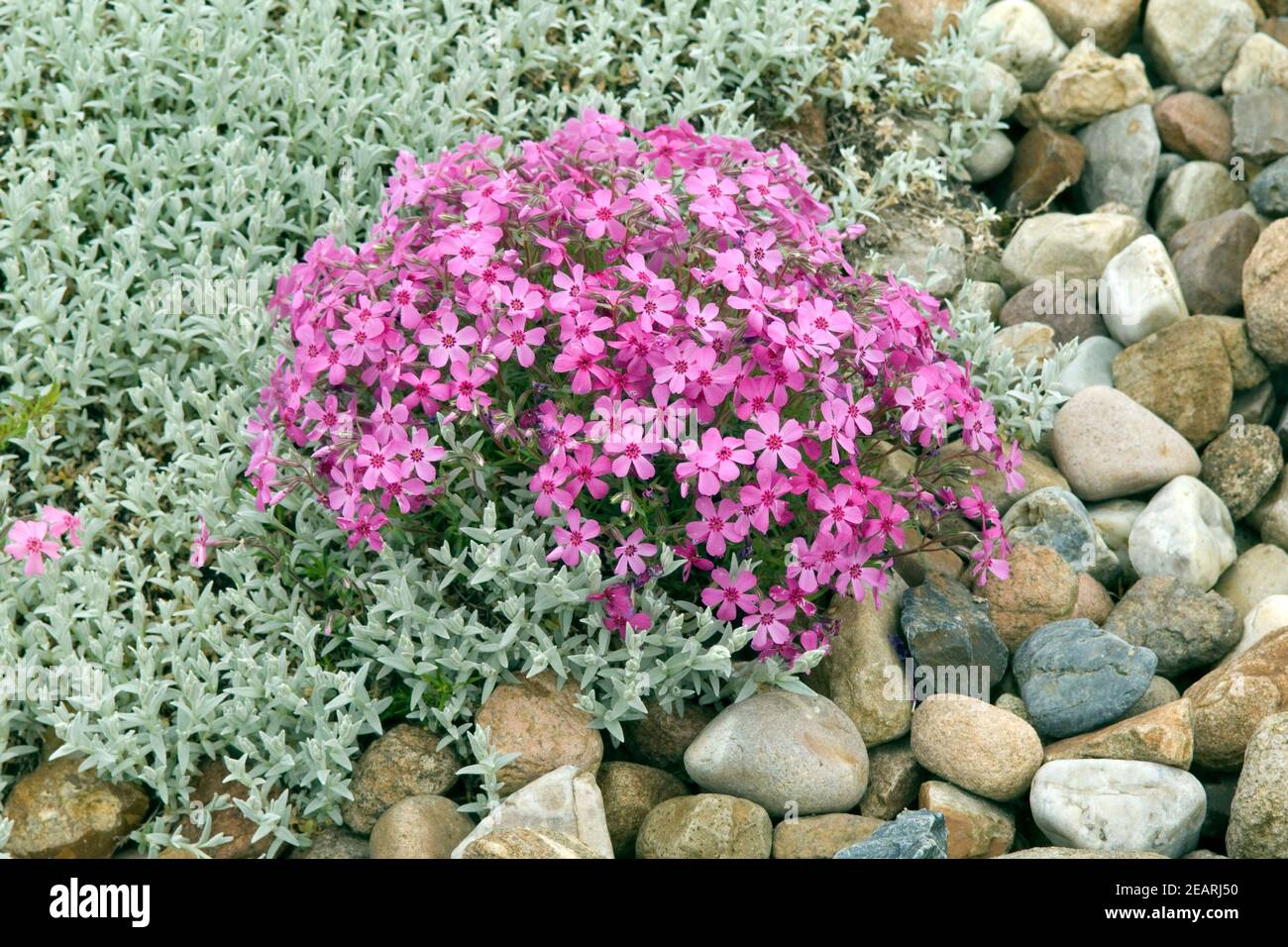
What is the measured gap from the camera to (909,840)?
3719 mm

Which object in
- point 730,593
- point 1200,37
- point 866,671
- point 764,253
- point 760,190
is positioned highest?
point 1200,37

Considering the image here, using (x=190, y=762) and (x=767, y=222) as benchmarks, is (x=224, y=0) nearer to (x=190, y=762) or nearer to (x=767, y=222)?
(x=767, y=222)

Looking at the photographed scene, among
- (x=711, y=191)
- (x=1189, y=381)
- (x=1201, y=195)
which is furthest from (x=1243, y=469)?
(x=711, y=191)

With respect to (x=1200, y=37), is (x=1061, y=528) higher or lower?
lower

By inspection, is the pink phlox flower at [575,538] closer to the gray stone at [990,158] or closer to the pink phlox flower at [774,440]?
the pink phlox flower at [774,440]

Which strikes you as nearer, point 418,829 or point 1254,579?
point 418,829

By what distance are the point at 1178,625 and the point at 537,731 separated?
2144mm

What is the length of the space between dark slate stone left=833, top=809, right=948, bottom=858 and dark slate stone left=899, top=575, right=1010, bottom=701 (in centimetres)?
62

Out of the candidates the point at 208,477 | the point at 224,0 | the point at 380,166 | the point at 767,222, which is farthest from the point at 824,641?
the point at 224,0

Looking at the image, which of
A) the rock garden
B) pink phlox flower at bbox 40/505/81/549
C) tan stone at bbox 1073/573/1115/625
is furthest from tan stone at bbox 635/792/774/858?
pink phlox flower at bbox 40/505/81/549

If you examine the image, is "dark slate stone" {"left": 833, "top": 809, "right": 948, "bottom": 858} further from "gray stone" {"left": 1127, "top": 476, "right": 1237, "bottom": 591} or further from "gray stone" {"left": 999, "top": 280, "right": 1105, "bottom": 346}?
"gray stone" {"left": 999, "top": 280, "right": 1105, "bottom": 346}

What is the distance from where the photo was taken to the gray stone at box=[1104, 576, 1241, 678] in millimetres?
4547

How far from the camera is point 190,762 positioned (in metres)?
4.18

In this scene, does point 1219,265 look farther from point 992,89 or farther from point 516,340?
point 516,340
